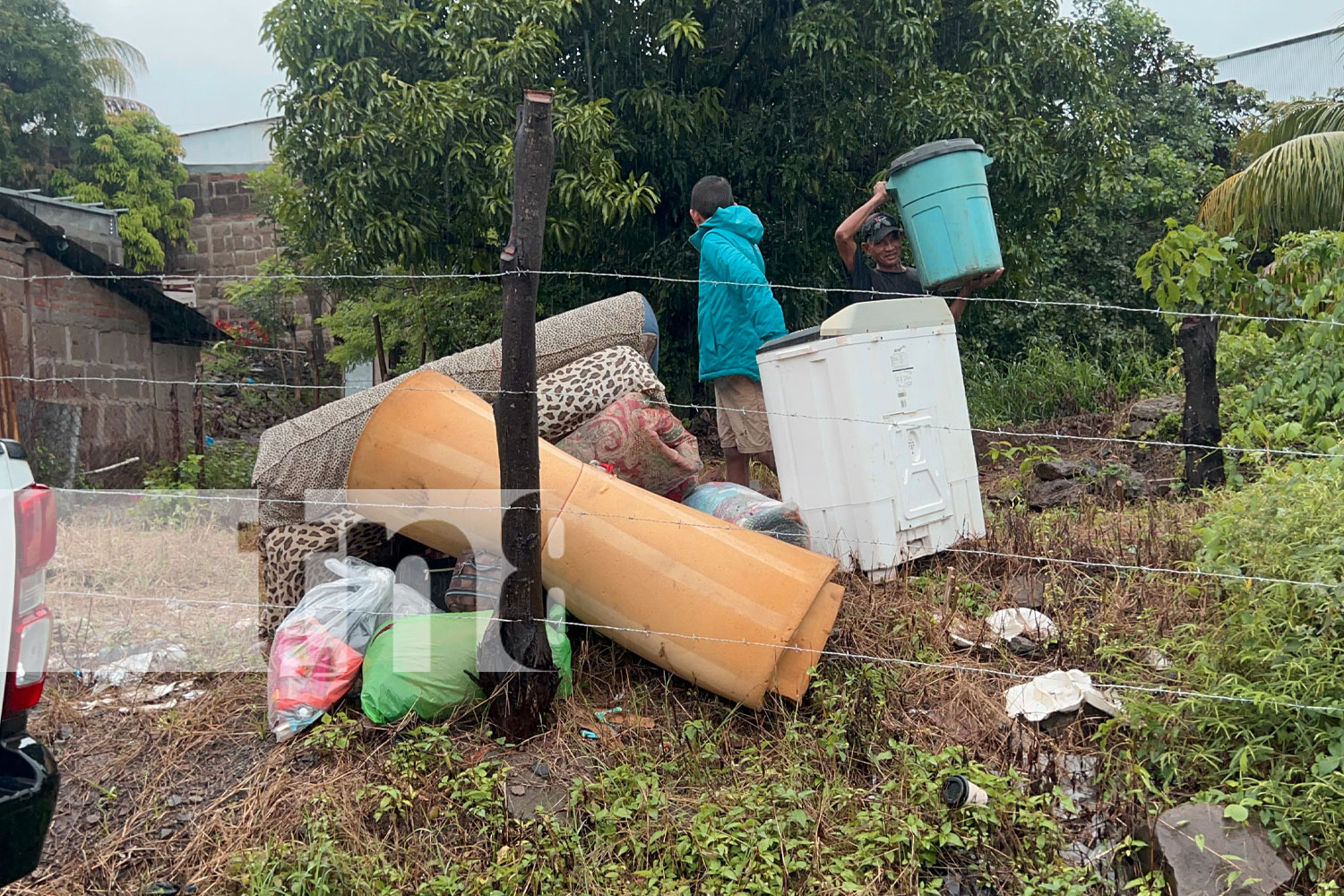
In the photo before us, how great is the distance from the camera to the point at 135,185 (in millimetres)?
15727

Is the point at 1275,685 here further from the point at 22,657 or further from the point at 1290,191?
the point at 1290,191

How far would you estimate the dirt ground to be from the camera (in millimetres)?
2654

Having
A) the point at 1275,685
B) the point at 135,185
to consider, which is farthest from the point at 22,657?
the point at 135,185

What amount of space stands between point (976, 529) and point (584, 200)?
3692 mm

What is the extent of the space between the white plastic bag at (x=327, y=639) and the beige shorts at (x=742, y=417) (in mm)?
1580

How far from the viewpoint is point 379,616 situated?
3.18 m

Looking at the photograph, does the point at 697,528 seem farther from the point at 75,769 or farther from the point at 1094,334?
the point at 1094,334

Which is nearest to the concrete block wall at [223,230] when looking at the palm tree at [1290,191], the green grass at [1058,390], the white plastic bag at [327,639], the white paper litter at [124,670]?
the green grass at [1058,390]

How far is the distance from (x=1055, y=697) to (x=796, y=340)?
1.45 metres

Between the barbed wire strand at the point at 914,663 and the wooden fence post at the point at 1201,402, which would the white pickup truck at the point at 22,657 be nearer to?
the barbed wire strand at the point at 914,663

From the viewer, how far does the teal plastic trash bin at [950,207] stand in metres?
4.34

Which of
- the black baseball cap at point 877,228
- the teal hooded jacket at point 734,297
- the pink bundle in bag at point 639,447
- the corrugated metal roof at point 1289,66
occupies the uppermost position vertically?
the corrugated metal roof at point 1289,66

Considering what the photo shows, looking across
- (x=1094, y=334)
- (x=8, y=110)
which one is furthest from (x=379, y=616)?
(x=8, y=110)

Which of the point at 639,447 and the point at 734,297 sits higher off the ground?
the point at 734,297
